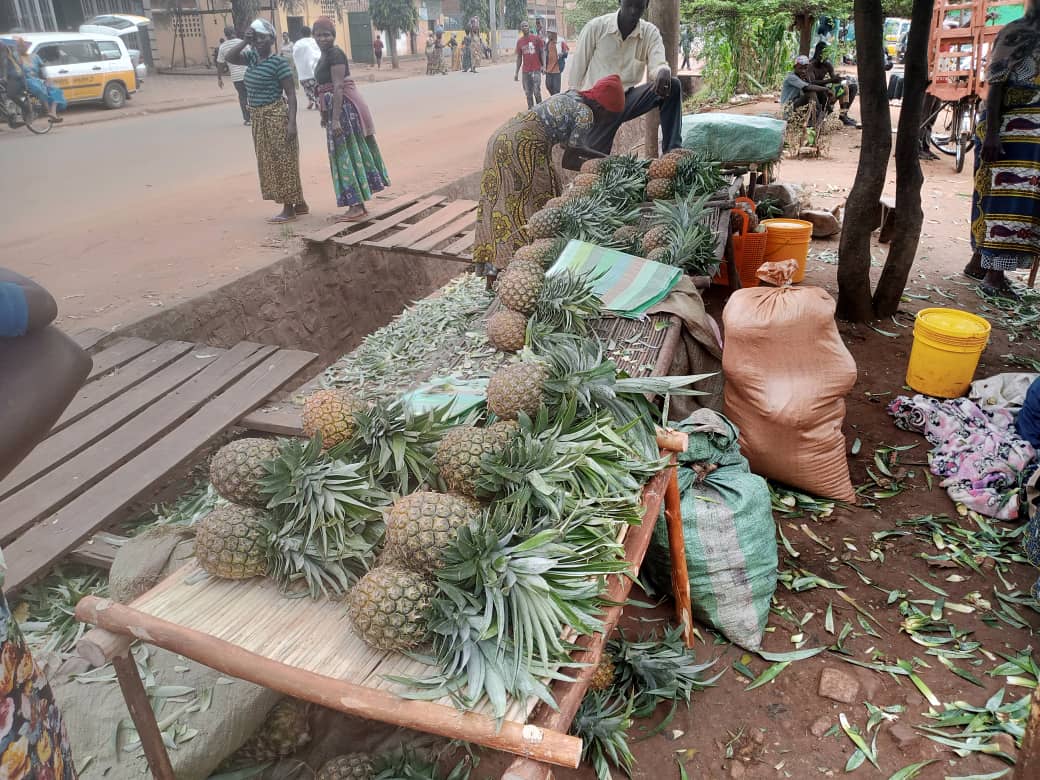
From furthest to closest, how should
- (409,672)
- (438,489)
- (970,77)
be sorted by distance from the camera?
1. (970,77)
2. (438,489)
3. (409,672)

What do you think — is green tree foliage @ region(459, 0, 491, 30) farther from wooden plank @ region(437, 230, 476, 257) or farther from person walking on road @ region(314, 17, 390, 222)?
wooden plank @ region(437, 230, 476, 257)

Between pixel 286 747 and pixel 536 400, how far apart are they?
1451 mm

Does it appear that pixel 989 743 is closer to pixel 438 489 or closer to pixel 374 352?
pixel 438 489

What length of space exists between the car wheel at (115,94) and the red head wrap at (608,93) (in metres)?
14.5

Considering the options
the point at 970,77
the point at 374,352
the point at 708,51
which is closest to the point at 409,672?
the point at 374,352

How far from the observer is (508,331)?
3488 mm

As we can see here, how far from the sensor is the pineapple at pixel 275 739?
7.80 ft

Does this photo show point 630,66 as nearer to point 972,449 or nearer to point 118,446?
point 972,449

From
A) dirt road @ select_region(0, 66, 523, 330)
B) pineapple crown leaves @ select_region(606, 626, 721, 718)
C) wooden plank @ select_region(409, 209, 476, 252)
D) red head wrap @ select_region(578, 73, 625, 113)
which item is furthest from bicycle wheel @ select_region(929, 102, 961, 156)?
pineapple crown leaves @ select_region(606, 626, 721, 718)

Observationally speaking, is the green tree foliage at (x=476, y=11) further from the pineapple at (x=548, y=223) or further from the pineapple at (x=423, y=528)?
the pineapple at (x=423, y=528)

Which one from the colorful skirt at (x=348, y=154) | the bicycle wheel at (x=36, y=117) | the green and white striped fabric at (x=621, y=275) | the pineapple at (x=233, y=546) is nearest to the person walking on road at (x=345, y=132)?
the colorful skirt at (x=348, y=154)

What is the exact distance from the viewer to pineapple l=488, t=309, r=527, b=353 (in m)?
3.49

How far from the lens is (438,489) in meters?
2.26

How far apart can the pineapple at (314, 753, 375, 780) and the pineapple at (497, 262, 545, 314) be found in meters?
2.15
